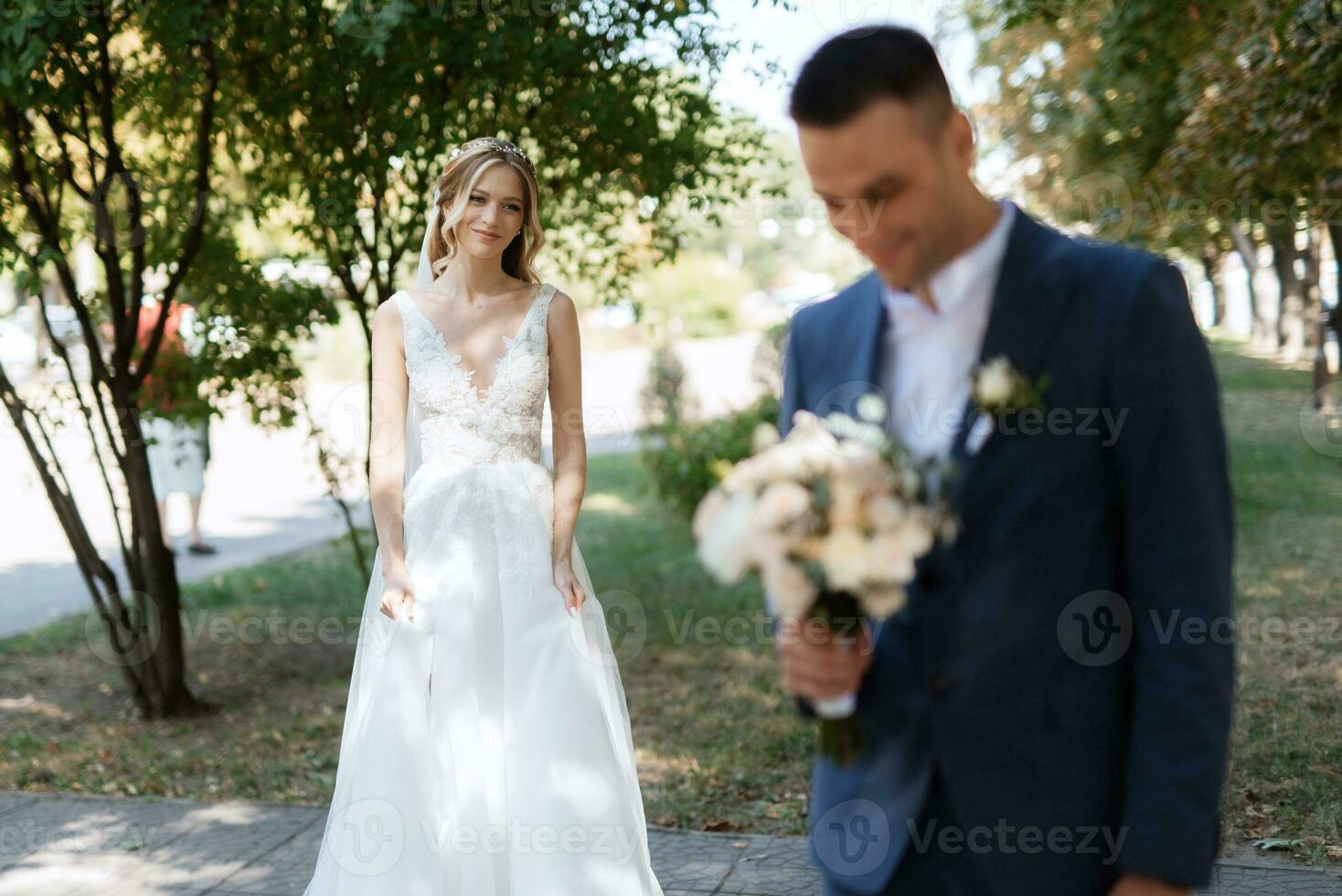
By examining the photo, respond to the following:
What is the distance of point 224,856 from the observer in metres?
5.36

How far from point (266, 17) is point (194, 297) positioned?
1.85m

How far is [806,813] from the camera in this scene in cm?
556

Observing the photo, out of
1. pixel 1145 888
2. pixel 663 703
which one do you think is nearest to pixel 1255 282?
pixel 663 703

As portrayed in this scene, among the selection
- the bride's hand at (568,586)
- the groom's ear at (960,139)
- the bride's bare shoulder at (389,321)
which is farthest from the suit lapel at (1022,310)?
the bride's bare shoulder at (389,321)

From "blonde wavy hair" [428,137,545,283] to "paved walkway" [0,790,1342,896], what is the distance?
2413 millimetres

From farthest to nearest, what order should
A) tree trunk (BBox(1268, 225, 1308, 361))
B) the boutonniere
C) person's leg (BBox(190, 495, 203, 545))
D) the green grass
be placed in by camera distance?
tree trunk (BBox(1268, 225, 1308, 361))
person's leg (BBox(190, 495, 203, 545))
the green grass
the boutonniere

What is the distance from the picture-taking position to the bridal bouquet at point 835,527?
165 cm

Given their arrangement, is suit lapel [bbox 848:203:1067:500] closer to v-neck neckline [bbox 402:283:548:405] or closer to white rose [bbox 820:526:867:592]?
white rose [bbox 820:526:867:592]

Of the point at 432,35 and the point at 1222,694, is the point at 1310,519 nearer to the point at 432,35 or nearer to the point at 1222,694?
the point at 432,35

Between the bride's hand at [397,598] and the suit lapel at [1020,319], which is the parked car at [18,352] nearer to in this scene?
the bride's hand at [397,598]

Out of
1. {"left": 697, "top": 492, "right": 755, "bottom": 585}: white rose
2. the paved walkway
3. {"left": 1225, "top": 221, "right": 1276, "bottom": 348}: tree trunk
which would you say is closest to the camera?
{"left": 697, "top": 492, "right": 755, "bottom": 585}: white rose

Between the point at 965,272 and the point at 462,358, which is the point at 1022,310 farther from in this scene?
the point at 462,358

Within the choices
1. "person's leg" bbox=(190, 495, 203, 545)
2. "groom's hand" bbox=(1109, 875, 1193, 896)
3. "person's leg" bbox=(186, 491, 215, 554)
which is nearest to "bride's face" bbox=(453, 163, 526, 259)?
"groom's hand" bbox=(1109, 875, 1193, 896)

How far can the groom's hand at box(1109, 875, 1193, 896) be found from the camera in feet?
5.43
